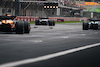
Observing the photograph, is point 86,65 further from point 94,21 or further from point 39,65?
point 94,21

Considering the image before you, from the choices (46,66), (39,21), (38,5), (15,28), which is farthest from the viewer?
(38,5)

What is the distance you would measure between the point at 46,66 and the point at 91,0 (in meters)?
143

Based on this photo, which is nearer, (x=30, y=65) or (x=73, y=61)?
(x=30, y=65)

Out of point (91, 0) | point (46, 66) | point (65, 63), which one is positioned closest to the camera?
point (46, 66)

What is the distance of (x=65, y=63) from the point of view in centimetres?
636

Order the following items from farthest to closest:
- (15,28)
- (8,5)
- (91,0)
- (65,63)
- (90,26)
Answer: (91,0) → (8,5) → (90,26) → (15,28) → (65,63)

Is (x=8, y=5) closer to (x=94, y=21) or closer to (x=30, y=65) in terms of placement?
(x=94, y=21)

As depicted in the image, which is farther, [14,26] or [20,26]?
[14,26]

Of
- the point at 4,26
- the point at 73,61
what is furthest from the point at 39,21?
the point at 73,61

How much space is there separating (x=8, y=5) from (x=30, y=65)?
55.0m

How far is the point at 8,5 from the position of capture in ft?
196

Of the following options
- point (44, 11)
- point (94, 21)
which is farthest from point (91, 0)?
point (94, 21)

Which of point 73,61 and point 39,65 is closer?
point 39,65

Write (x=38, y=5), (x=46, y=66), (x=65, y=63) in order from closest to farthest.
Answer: (x=46, y=66) < (x=65, y=63) < (x=38, y=5)
